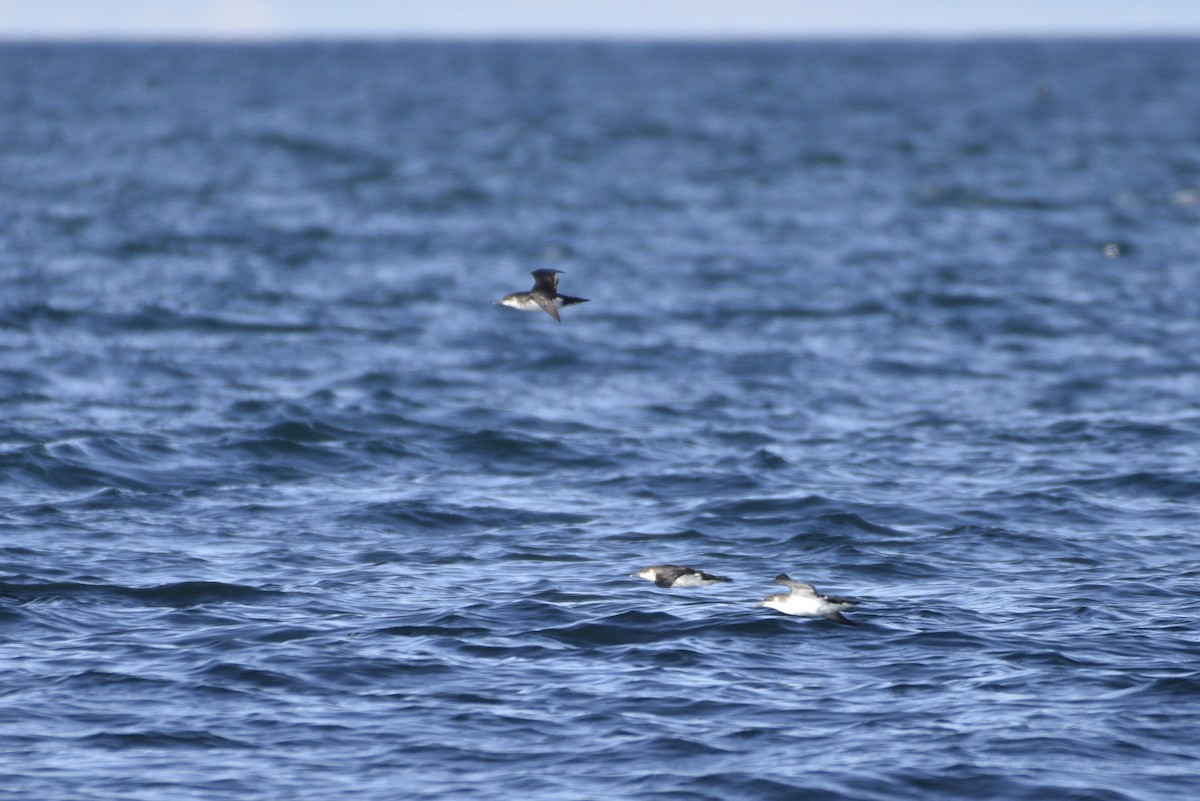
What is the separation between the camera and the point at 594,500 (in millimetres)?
18984

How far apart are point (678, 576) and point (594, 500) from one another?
3772mm

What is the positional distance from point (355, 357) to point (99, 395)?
4660mm

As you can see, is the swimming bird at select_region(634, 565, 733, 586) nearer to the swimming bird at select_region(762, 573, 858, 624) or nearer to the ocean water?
the ocean water

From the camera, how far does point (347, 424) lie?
22.3 meters

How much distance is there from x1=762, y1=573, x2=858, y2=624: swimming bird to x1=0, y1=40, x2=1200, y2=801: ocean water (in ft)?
0.54

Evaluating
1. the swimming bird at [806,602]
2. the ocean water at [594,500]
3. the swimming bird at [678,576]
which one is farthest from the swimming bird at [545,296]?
the swimming bird at [806,602]

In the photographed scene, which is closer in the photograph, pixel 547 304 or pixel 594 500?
pixel 547 304

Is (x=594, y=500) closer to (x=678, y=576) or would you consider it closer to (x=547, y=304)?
(x=547, y=304)

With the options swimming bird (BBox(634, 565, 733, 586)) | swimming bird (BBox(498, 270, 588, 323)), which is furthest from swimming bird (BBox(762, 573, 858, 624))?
swimming bird (BBox(498, 270, 588, 323))

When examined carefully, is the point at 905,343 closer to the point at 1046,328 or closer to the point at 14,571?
the point at 1046,328

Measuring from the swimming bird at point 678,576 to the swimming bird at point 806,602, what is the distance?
0.97 meters

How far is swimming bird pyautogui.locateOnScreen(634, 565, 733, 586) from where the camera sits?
15320 mm

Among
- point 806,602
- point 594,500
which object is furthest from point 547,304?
point 806,602

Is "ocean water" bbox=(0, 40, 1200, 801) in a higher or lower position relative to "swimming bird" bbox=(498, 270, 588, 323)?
lower
